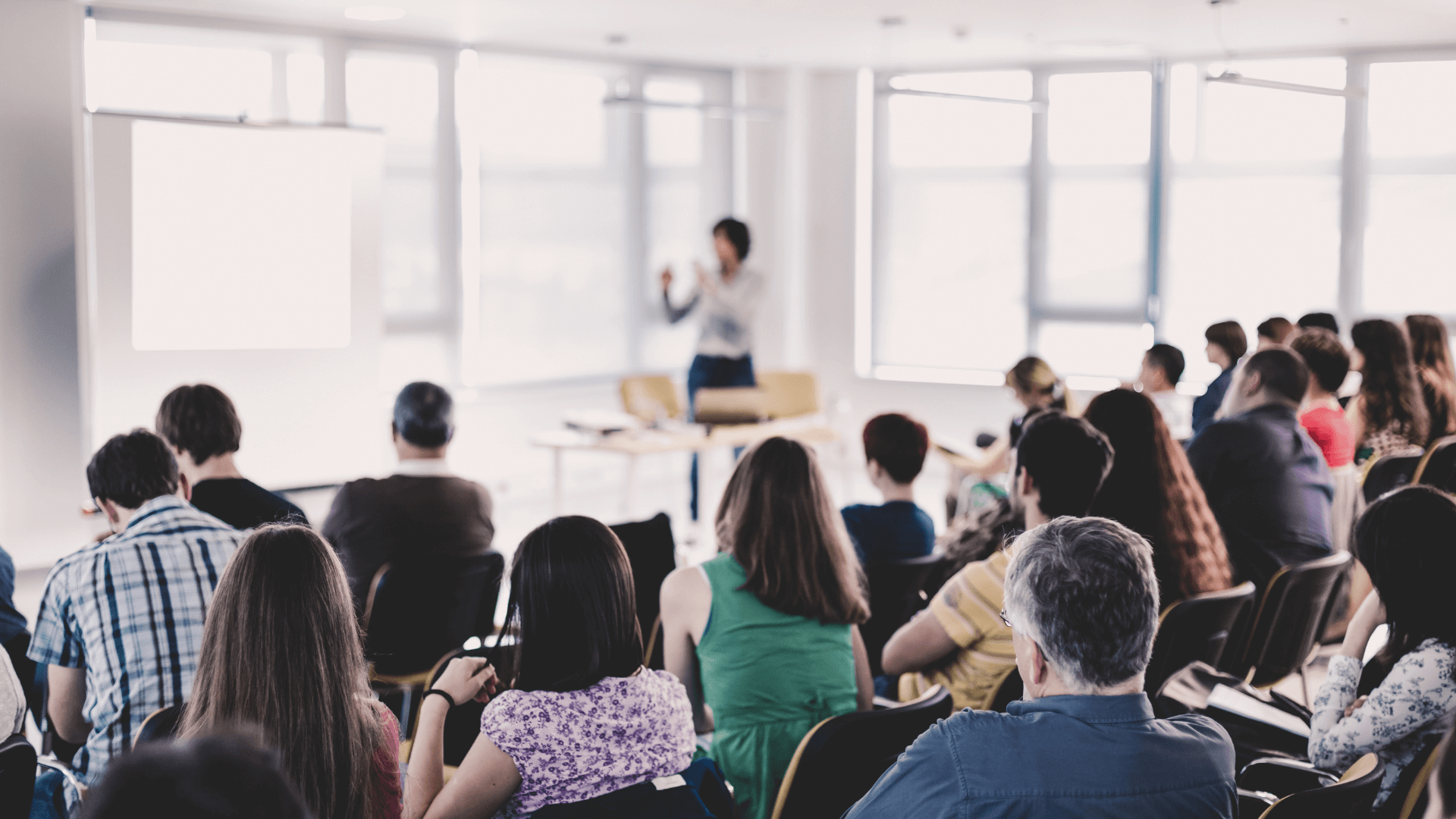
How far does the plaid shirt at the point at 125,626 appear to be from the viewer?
2.44 meters

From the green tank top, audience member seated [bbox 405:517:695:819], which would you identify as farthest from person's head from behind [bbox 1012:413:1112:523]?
audience member seated [bbox 405:517:695:819]

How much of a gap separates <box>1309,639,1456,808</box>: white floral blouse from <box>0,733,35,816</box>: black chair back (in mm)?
2116

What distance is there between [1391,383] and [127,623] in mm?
4698

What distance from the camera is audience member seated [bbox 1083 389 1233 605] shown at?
3.04 m

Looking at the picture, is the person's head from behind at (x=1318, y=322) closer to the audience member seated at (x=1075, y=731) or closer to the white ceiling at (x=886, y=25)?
the white ceiling at (x=886, y=25)

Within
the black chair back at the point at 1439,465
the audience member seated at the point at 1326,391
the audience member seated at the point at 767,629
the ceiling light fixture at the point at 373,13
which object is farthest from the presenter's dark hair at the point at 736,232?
the audience member seated at the point at 767,629

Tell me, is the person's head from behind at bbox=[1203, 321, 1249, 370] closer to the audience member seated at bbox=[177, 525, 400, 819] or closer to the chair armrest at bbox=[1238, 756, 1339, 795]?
the chair armrest at bbox=[1238, 756, 1339, 795]

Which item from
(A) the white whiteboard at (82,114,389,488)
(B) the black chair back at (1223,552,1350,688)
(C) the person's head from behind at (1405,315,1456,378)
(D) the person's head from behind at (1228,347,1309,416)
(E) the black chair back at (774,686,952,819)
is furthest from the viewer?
(A) the white whiteboard at (82,114,389,488)

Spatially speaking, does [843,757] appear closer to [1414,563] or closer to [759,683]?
[759,683]

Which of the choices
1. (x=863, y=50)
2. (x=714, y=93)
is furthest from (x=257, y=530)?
(x=714, y=93)

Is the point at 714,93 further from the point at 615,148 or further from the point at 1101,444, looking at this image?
the point at 1101,444

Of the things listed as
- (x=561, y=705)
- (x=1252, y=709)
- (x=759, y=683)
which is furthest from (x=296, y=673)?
(x=1252, y=709)

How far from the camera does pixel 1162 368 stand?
5902 millimetres

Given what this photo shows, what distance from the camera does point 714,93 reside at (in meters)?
9.24
